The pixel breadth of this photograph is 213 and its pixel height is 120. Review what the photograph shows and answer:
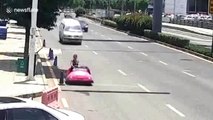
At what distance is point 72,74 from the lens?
22.8 metres

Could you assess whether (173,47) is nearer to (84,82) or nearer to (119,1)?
(84,82)

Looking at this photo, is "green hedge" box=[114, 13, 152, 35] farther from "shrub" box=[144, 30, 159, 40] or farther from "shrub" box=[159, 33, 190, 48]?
"shrub" box=[159, 33, 190, 48]

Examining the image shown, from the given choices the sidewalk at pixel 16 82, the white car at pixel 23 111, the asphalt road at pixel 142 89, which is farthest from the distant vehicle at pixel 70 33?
the white car at pixel 23 111

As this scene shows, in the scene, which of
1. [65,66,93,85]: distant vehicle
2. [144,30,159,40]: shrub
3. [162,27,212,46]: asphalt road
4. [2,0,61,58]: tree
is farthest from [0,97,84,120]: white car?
[162,27,212,46]: asphalt road

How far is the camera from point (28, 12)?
92.5 feet

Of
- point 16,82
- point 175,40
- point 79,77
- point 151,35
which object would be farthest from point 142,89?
point 151,35

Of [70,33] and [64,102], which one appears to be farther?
[70,33]

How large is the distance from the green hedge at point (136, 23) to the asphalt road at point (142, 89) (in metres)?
26.2

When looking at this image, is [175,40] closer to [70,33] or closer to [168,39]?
[168,39]

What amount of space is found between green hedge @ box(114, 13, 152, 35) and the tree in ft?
114

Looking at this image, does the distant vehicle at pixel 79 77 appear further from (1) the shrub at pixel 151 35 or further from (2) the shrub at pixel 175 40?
(1) the shrub at pixel 151 35

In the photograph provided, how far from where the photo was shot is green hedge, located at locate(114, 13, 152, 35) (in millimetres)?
64125

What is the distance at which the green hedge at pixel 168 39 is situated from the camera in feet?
152

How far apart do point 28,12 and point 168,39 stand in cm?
2489
